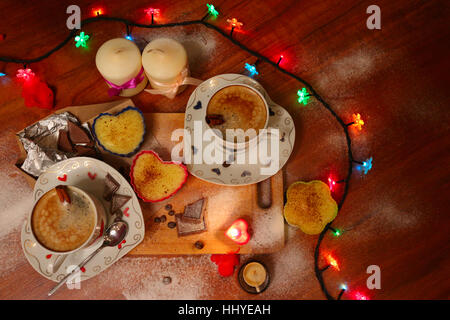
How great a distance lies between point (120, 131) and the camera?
0.87 m

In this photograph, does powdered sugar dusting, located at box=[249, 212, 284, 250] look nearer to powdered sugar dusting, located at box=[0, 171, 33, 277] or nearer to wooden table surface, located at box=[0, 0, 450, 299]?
wooden table surface, located at box=[0, 0, 450, 299]

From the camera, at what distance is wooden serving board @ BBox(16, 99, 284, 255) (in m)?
0.87

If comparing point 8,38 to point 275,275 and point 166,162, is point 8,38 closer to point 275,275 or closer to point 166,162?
point 166,162

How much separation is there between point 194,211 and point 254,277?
240mm

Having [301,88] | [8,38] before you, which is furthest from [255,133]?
[8,38]

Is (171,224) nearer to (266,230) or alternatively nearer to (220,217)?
(220,217)

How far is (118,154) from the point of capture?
865mm

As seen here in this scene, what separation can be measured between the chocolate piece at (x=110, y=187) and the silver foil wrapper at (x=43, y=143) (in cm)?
14

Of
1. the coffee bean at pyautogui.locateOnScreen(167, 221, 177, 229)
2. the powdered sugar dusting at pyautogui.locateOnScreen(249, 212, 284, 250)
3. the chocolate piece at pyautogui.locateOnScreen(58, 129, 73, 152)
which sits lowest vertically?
the powdered sugar dusting at pyautogui.locateOnScreen(249, 212, 284, 250)

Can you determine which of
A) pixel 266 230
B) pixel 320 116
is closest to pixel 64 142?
pixel 266 230

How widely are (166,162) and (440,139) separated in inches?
31.8

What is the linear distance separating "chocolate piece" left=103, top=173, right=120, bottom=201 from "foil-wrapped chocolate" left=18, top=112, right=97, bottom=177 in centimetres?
11

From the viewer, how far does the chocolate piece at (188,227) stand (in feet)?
2.85

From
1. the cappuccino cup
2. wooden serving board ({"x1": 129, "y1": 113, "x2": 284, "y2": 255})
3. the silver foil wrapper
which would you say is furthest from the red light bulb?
the silver foil wrapper
